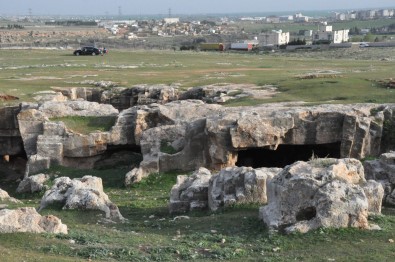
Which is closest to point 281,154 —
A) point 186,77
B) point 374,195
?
point 374,195

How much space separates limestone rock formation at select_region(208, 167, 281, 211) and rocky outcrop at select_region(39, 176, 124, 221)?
3.27 metres

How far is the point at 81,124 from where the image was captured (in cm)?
3181

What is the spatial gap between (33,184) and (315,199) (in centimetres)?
1525

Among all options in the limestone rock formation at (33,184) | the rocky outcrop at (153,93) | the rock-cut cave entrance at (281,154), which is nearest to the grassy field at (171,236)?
the limestone rock formation at (33,184)

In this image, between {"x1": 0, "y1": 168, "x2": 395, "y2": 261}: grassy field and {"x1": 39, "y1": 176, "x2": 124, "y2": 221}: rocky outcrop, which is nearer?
{"x1": 0, "y1": 168, "x2": 395, "y2": 261}: grassy field

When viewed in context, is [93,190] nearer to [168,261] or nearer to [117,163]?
[168,261]

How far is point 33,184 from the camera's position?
27.2m

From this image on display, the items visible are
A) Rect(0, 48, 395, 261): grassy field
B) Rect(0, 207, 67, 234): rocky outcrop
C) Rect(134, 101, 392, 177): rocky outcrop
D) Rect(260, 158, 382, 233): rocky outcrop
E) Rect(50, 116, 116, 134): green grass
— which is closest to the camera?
Rect(0, 48, 395, 261): grassy field

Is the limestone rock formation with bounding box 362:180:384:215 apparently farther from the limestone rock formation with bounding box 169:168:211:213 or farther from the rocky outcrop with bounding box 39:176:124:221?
the rocky outcrop with bounding box 39:176:124:221

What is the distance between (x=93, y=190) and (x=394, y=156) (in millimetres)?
11483

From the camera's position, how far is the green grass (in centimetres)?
3131

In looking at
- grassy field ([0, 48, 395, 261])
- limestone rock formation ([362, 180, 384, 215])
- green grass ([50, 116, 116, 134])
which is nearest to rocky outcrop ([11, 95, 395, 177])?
green grass ([50, 116, 116, 134])

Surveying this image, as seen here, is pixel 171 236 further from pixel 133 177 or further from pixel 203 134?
pixel 203 134

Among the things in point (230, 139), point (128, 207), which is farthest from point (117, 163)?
point (128, 207)
